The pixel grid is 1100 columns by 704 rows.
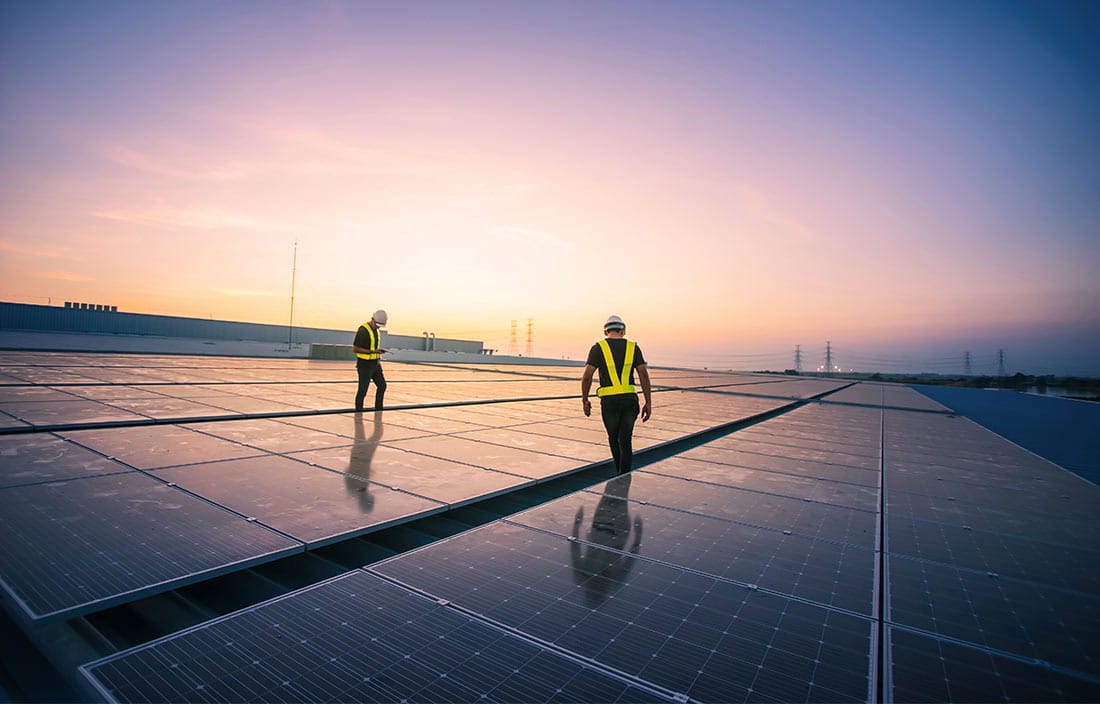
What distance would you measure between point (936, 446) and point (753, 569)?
8558 millimetres

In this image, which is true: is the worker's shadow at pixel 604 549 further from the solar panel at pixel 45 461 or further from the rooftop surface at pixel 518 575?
the solar panel at pixel 45 461

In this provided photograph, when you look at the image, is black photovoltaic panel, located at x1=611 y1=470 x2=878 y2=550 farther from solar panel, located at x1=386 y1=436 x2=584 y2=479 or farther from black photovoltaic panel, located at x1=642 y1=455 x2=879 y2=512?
solar panel, located at x1=386 y1=436 x2=584 y2=479

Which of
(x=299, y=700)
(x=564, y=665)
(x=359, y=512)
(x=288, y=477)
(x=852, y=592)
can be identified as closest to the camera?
(x=299, y=700)

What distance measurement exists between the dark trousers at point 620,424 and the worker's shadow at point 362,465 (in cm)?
285

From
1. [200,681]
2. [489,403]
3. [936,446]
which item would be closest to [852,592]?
[200,681]

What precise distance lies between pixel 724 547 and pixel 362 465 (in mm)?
3957

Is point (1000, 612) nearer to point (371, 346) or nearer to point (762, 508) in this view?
point (762, 508)

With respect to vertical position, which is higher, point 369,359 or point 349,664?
point 369,359

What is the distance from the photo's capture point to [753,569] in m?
3.67

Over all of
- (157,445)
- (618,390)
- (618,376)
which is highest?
(618,376)

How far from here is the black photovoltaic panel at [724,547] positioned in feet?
11.4

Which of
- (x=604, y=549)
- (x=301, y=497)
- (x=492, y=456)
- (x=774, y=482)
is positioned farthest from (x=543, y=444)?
(x=604, y=549)

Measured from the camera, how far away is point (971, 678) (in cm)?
246

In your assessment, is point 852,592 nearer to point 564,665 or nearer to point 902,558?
point 902,558
